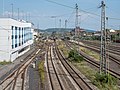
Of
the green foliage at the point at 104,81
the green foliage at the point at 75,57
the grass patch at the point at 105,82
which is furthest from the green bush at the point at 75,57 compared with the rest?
the green foliage at the point at 104,81

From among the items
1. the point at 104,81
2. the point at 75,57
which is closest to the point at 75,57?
the point at 75,57

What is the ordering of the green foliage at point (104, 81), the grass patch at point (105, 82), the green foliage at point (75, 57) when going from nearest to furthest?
1. the grass patch at point (105, 82)
2. the green foliage at point (104, 81)
3. the green foliage at point (75, 57)

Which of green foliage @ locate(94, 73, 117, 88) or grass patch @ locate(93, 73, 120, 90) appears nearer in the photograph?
grass patch @ locate(93, 73, 120, 90)

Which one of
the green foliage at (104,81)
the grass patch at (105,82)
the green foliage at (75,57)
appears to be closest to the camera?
the grass patch at (105,82)

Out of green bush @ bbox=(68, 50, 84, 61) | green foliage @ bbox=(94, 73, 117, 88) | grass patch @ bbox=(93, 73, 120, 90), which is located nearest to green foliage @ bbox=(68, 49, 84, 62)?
green bush @ bbox=(68, 50, 84, 61)

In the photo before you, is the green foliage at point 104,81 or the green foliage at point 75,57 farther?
the green foliage at point 75,57

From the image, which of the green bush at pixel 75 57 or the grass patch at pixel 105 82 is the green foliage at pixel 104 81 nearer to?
the grass patch at pixel 105 82

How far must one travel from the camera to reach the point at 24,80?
1329 inches

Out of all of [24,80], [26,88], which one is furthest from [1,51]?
[26,88]

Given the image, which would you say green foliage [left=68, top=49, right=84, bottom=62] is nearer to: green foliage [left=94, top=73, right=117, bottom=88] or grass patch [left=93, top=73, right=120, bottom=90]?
grass patch [left=93, top=73, right=120, bottom=90]

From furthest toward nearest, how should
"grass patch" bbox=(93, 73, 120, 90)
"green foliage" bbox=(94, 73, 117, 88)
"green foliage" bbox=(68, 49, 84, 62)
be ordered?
"green foliage" bbox=(68, 49, 84, 62) → "green foliage" bbox=(94, 73, 117, 88) → "grass patch" bbox=(93, 73, 120, 90)

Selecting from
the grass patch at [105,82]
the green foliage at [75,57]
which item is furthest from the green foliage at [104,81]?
the green foliage at [75,57]

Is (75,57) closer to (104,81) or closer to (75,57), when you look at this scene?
(75,57)

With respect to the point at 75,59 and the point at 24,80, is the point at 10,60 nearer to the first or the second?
the point at 75,59
